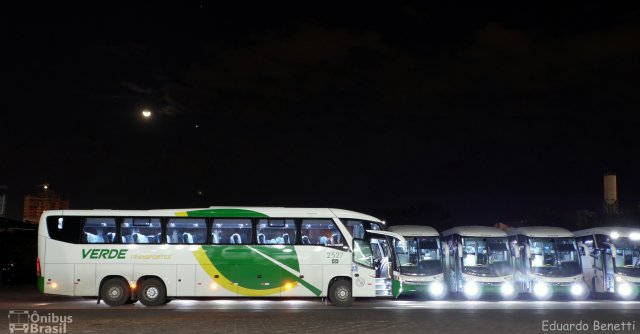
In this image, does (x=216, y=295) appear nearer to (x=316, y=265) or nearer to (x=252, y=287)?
(x=252, y=287)

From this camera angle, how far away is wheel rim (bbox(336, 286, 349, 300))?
21156 millimetres

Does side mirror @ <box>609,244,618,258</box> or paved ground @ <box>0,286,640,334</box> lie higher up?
side mirror @ <box>609,244,618,258</box>

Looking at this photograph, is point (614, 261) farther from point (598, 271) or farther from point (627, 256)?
point (598, 271)

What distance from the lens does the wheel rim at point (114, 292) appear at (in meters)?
20.9

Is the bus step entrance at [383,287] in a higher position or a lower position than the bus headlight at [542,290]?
higher

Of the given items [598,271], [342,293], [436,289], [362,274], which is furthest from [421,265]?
[598,271]

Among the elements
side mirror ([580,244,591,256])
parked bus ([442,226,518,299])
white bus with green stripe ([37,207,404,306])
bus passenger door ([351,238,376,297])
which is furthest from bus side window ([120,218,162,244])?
side mirror ([580,244,591,256])

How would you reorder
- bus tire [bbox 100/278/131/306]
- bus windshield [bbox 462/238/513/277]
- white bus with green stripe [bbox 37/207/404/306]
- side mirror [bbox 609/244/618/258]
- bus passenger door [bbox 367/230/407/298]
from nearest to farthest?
bus tire [bbox 100/278/131/306]
white bus with green stripe [bbox 37/207/404/306]
bus passenger door [bbox 367/230/407/298]
bus windshield [bbox 462/238/513/277]
side mirror [bbox 609/244/618/258]

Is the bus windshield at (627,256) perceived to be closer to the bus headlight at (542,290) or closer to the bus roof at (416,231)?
the bus headlight at (542,290)

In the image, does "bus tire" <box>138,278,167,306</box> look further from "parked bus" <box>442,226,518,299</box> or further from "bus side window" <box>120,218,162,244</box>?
"parked bus" <box>442,226,518,299</box>

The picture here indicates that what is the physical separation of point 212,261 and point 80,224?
4.33 metres

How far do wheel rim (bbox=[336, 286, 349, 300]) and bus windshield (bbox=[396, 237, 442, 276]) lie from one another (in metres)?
3.38

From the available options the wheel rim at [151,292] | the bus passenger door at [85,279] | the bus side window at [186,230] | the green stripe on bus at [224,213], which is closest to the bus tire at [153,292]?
the wheel rim at [151,292]

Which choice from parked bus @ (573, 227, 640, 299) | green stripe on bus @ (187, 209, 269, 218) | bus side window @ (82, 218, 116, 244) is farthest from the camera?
parked bus @ (573, 227, 640, 299)
